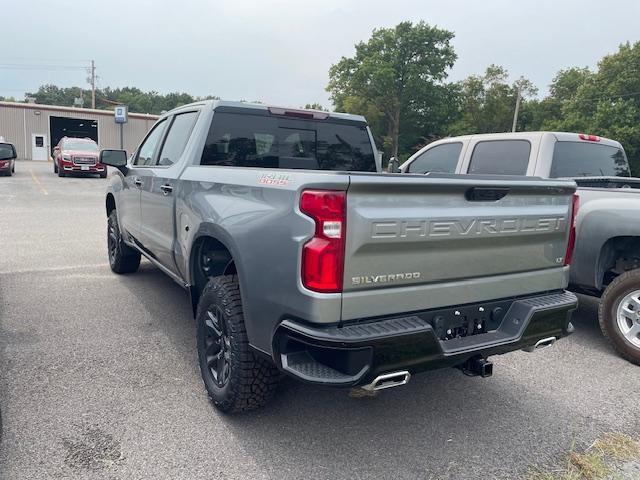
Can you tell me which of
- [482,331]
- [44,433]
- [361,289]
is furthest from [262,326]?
[44,433]

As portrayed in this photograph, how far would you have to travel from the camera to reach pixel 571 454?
2.90 metres

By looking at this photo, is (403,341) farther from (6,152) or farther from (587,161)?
(6,152)

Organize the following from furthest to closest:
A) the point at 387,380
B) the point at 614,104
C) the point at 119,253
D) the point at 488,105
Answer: the point at 488,105, the point at 614,104, the point at 119,253, the point at 387,380

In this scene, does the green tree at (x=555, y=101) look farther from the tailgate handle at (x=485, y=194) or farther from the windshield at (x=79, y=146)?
the tailgate handle at (x=485, y=194)

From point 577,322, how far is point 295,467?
12.7ft

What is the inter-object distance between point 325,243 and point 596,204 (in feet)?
10.7

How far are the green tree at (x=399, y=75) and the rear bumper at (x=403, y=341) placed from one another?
51.8 meters

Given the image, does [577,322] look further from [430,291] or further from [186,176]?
[186,176]

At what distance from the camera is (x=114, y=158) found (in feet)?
17.9

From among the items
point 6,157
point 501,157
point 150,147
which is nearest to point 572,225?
point 501,157

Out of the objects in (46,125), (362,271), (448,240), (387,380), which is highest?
(46,125)

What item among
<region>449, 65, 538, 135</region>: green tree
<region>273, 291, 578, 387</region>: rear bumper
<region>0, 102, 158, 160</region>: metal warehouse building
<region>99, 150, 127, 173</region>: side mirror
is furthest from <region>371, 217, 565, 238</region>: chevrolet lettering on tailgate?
<region>449, 65, 538, 135</region>: green tree

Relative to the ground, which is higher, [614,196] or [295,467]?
[614,196]

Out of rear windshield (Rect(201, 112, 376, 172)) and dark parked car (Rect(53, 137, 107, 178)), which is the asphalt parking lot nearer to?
rear windshield (Rect(201, 112, 376, 172))
